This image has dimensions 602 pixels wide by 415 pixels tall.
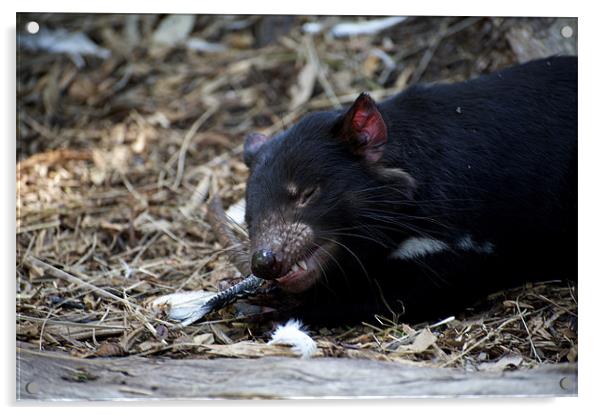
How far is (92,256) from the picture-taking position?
3.92 metres

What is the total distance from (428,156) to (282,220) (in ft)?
1.85

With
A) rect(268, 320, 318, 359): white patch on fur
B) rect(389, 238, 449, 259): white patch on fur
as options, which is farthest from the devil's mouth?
rect(389, 238, 449, 259): white patch on fur

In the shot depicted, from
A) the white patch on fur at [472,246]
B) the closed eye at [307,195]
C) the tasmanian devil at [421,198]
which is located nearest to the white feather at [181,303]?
the tasmanian devil at [421,198]

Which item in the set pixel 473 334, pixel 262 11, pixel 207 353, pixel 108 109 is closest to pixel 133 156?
pixel 108 109

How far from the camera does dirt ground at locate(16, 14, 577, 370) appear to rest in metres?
3.13

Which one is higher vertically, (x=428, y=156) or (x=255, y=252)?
(x=428, y=156)

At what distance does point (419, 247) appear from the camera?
128 inches

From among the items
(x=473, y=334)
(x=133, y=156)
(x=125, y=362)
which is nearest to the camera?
(x=125, y=362)

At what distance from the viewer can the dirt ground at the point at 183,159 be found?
3.13 metres

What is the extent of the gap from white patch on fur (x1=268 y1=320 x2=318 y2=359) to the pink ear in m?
0.62

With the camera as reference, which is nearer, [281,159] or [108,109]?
[281,159]

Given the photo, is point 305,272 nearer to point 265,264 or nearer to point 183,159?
point 265,264

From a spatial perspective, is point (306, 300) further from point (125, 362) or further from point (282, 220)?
point (125, 362)

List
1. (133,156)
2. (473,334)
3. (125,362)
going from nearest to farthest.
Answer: (125,362) → (473,334) → (133,156)
